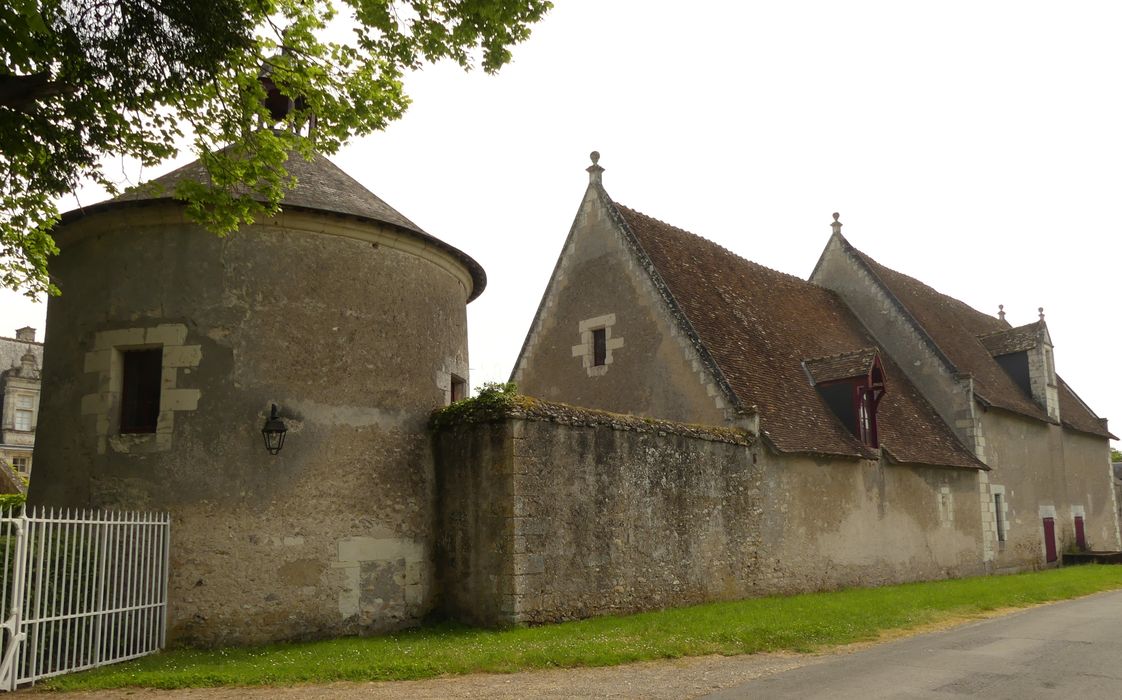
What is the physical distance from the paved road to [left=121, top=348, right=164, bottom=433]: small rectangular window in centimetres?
787

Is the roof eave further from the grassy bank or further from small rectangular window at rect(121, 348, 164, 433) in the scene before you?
the grassy bank

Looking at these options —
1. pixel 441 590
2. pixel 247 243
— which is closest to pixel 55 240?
pixel 247 243

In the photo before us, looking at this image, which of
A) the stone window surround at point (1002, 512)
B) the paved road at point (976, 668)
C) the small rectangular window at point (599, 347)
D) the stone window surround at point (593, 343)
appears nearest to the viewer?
the paved road at point (976, 668)

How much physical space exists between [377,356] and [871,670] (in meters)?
7.11

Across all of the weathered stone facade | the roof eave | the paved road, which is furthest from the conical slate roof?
the weathered stone facade

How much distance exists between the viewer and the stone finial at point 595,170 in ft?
61.6

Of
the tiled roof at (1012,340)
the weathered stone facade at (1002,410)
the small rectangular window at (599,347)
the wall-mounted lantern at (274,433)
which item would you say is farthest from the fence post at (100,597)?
the tiled roof at (1012,340)

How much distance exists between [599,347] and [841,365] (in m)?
5.22

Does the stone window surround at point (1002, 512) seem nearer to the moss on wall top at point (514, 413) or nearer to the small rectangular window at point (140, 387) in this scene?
the moss on wall top at point (514, 413)

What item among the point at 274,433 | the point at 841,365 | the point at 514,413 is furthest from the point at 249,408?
the point at 841,365

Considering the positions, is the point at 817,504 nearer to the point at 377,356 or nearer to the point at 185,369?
the point at 377,356

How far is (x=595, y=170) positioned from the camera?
61.7ft

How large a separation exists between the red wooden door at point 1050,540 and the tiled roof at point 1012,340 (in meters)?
5.16

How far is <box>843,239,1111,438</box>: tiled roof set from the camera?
78.6ft
